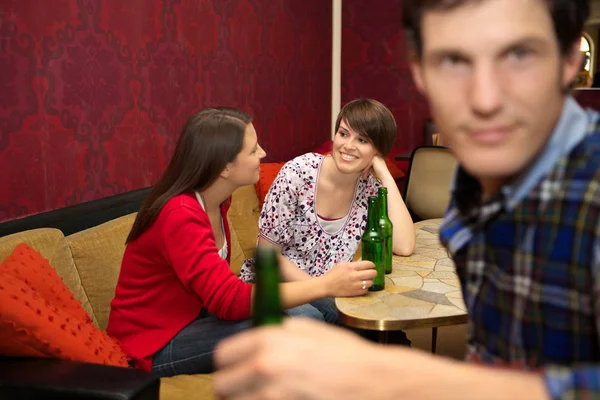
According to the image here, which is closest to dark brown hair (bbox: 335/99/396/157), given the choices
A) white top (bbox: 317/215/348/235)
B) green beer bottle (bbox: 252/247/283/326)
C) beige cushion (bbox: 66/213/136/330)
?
white top (bbox: 317/215/348/235)

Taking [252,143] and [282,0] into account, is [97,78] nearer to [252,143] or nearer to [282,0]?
[252,143]

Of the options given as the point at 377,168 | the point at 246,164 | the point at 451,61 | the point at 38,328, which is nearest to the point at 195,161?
the point at 246,164

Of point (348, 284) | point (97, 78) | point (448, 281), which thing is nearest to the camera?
point (348, 284)

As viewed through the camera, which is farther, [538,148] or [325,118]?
[325,118]

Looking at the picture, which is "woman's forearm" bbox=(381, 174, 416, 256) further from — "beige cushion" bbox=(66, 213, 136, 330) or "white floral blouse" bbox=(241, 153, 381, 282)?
"beige cushion" bbox=(66, 213, 136, 330)

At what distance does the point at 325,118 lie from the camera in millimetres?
5727

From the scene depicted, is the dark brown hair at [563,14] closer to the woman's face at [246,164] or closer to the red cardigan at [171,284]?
the red cardigan at [171,284]

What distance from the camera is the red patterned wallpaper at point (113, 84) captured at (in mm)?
2482

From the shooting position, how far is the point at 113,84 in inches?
117

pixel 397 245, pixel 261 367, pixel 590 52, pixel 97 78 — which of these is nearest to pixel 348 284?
pixel 397 245

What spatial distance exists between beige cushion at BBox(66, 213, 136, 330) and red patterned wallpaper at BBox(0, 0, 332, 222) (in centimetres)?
31

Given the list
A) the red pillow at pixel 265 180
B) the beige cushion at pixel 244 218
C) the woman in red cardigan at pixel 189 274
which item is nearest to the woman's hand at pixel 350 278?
the woman in red cardigan at pixel 189 274

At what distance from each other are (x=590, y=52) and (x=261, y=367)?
5.88 meters

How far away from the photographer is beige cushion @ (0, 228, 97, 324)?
2.11m
